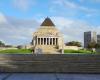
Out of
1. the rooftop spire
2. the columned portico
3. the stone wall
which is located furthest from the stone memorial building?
the stone wall

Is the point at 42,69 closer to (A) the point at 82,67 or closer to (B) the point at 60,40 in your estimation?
(A) the point at 82,67

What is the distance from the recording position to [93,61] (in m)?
23.4

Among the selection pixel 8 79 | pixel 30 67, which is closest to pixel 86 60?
pixel 30 67

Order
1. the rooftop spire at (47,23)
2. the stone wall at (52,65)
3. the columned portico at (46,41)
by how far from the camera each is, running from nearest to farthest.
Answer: the stone wall at (52,65)
the columned portico at (46,41)
the rooftop spire at (47,23)

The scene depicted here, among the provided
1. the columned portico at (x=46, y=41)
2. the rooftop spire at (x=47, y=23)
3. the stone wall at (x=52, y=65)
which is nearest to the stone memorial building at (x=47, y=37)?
the columned portico at (x=46, y=41)

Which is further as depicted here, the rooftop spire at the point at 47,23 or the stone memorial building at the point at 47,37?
the rooftop spire at the point at 47,23

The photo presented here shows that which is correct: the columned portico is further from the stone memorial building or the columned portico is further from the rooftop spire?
the rooftop spire

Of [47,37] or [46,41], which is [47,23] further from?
[46,41]

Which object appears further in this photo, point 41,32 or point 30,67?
point 41,32

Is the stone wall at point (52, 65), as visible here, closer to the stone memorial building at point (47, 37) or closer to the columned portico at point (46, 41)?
the stone memorial building at point (47, 37)

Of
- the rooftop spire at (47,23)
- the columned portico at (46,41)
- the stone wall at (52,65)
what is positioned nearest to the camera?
the stone wall at (52,65)

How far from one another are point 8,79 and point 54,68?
5410mm

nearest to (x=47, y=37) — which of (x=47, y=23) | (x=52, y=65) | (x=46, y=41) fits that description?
(x=46, y=41)

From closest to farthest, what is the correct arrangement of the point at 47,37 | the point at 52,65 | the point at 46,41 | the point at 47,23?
the point at 52,65 → the point at 46,41 → the point at 47,37 → the point at 47,23
